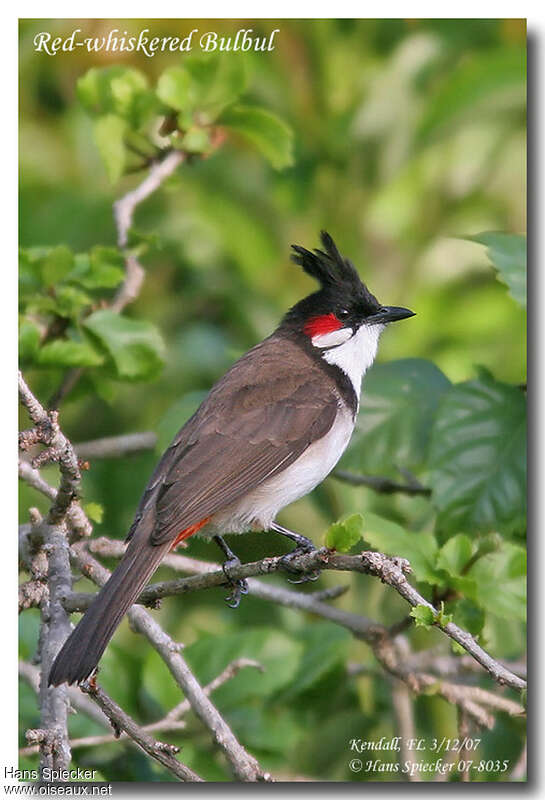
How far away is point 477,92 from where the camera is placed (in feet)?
11.3

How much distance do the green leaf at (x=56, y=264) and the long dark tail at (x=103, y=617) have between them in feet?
3.09

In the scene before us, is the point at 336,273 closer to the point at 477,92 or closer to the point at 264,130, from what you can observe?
the point at 264,130

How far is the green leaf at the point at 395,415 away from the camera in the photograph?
10.7 feet

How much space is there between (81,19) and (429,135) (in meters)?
1.10

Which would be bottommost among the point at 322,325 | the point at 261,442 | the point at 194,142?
the point at 261,442

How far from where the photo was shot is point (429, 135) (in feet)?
11.9

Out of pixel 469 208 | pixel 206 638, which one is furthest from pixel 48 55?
pixel 206 638

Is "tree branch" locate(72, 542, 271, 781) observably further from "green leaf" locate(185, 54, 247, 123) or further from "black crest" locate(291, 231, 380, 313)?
"green leaf" locate(185, 54, 247, 123)

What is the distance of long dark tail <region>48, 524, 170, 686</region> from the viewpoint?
7.49 feet

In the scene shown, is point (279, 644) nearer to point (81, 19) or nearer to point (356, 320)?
point (356, 320)

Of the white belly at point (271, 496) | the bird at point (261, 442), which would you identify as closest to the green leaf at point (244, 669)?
the bird at point (261, 442)

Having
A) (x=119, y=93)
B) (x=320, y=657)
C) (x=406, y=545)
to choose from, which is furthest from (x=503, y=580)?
(x=119, y=93)

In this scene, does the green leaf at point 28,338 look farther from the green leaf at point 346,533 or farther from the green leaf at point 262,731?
the green leaf at point 346,533

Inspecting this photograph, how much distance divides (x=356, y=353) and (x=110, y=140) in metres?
0.92
